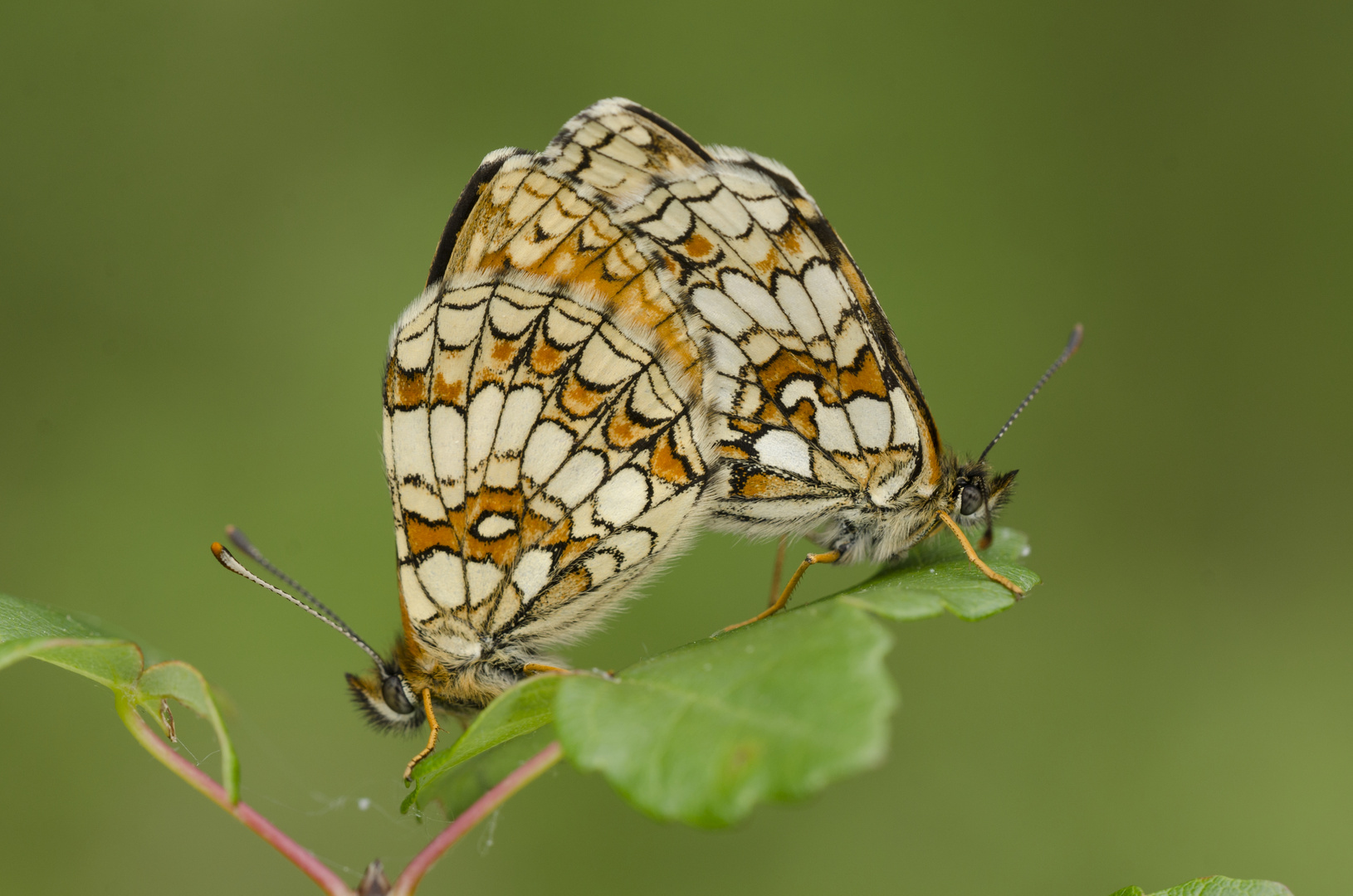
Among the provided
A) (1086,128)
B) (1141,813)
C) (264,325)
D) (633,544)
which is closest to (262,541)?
(264,325)

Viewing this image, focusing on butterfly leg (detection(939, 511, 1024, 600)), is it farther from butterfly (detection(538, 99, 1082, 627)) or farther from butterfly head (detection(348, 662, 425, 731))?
butterfly head (detection(348, 662, 425, 731))

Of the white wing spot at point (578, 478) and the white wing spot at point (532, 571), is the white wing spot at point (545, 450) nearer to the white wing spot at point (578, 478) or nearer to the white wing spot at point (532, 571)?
the white wing spot at point (578, 478)

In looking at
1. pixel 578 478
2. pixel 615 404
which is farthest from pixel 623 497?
pixel 615 404

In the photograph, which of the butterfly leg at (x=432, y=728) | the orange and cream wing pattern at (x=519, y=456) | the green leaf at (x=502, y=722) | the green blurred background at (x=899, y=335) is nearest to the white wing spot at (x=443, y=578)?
the orange and cream wing pattern at (x=519, y=456)

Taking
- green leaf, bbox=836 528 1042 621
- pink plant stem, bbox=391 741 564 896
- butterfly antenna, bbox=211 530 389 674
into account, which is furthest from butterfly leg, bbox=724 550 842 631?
pink plant stem, bbox=391 741 564 896

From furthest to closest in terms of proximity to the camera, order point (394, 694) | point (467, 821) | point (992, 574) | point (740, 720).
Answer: point (394, 694), point (992, 574), point (467, 821), point (740, 720)

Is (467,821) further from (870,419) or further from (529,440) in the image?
(870,419)
